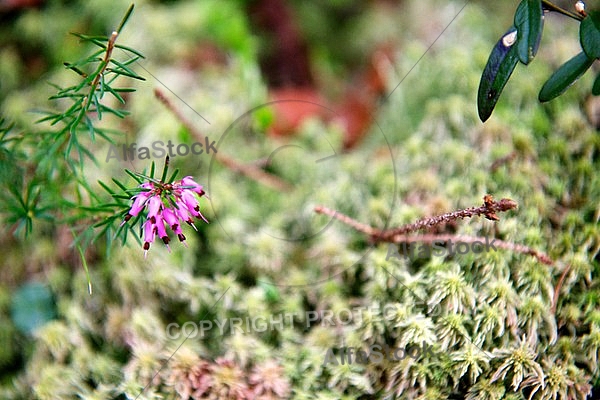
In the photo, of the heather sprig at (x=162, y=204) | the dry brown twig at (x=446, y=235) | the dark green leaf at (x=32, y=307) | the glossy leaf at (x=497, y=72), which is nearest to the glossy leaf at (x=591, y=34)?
the glossy leaf at (x=497, y=72)

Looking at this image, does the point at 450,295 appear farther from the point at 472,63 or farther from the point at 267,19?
the point at 267,19

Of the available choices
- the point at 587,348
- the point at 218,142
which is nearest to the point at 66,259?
the point at 218,142

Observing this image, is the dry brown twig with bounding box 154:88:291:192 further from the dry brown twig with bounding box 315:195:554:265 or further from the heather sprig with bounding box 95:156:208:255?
the heather sprig with bounding box 95:156:208:255

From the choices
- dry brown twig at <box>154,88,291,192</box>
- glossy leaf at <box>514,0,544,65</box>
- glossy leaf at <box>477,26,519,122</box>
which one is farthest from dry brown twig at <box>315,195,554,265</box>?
dry brown twig at <box>154,88,291,192</box>

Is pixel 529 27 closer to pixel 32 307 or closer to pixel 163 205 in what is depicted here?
pixel 163 205

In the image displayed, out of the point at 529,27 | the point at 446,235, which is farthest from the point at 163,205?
the point at 529,27

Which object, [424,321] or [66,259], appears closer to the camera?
[424,321]
